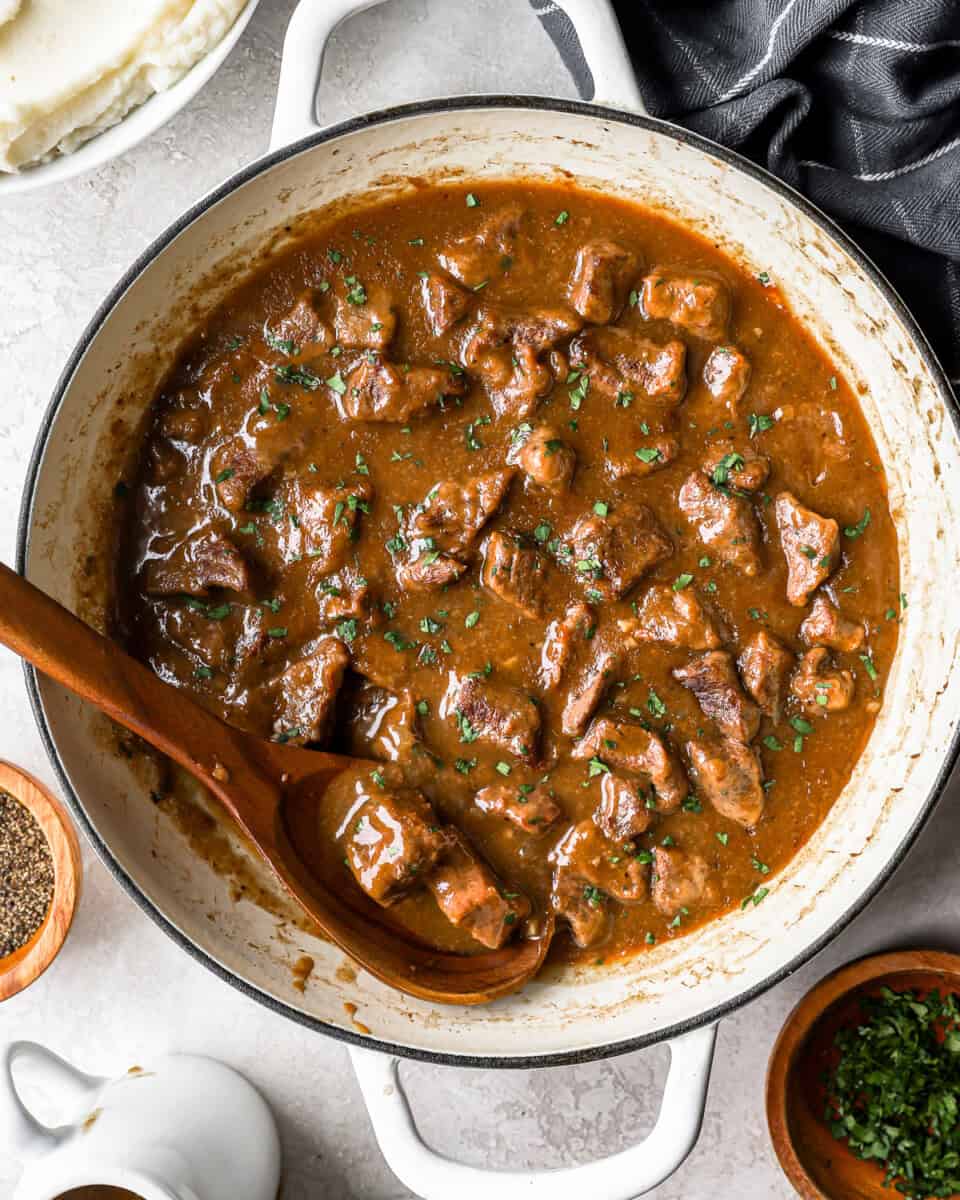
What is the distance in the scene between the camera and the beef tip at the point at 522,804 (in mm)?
3994

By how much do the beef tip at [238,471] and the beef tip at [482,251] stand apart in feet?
2.90

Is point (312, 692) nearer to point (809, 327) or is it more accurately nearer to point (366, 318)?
point (366, 318)

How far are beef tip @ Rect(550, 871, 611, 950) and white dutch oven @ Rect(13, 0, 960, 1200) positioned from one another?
0.21 meters

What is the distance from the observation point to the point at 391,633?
3998mm

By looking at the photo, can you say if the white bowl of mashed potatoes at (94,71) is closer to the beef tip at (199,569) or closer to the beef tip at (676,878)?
the beef tip at (199,569)

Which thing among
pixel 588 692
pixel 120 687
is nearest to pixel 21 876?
pixel 120 687

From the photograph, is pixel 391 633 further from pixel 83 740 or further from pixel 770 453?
pixel 770 453

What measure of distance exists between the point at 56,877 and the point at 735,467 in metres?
2.83

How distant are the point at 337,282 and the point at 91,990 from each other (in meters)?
2.86

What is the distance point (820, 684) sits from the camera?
13.3 ft

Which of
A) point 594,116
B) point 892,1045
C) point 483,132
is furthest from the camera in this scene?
point 892,1045

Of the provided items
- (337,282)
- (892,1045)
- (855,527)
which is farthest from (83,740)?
(892,1045)

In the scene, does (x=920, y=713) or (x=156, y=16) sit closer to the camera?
(x=156, y=16)

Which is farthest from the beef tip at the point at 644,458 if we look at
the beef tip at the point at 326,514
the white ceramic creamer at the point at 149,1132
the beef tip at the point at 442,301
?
the white ceramic creamer at the point at 149,1132
